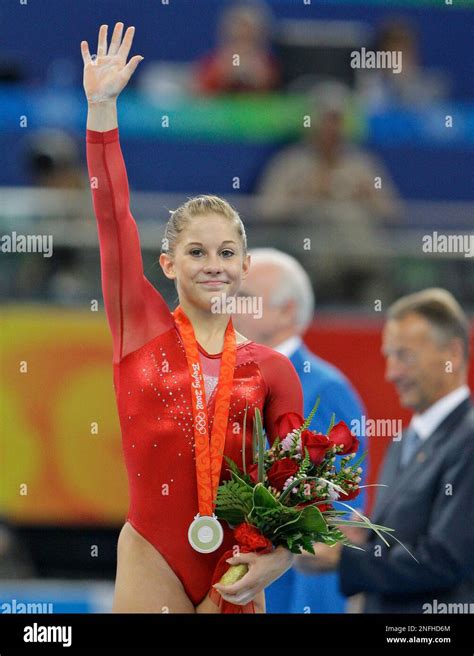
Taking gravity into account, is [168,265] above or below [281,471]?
above

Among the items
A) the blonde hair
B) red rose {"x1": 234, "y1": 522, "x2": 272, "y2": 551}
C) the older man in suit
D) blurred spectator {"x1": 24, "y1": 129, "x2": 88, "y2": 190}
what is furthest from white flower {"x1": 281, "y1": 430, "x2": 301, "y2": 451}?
blurred spectator {"x1": 24, "y1": 129, "x2": 88, "y2": 190}

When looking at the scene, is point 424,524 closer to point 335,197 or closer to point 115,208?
point 115,208

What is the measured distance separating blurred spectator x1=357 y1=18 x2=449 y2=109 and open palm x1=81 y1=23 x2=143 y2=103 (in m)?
4.46

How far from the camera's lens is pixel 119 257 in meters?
3.22

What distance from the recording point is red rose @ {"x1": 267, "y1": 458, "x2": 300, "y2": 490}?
3137 mm

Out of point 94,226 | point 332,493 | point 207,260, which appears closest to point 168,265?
point 207,260

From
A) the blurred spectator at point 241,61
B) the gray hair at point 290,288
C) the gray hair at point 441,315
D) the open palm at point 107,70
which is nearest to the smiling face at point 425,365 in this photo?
the gray hair at point 441,315

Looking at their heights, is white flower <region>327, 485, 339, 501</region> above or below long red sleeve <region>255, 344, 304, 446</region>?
below

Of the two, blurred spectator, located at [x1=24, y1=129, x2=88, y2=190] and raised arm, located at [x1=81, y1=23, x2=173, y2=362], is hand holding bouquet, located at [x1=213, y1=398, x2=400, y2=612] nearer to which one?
raised arm, located at [x1=81, y1=23, x2=173, y2=362]

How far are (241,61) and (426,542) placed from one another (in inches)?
152

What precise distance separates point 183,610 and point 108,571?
2.90 m

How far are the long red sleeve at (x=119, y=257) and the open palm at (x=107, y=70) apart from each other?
3.7 inches
